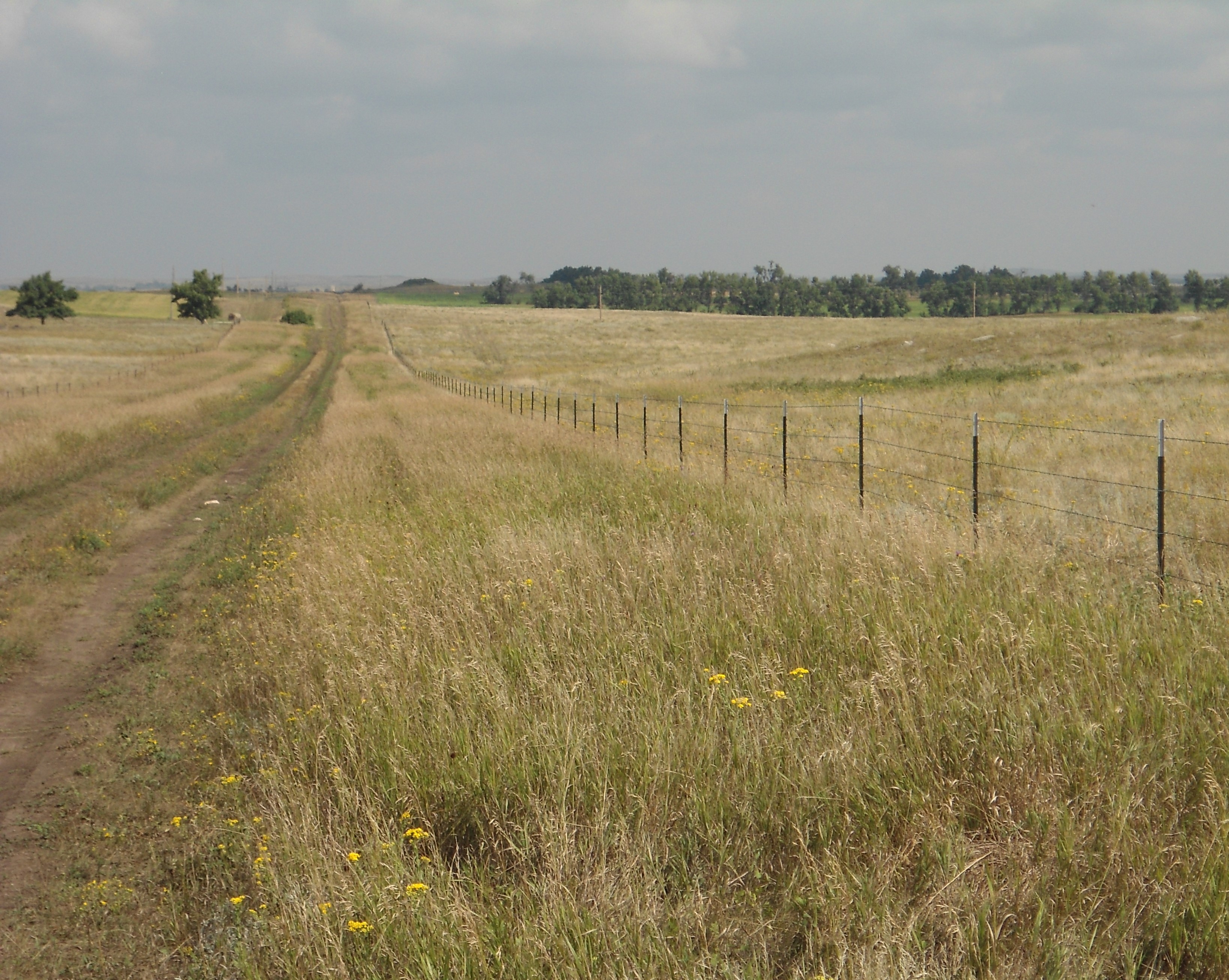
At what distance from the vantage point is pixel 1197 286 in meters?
141

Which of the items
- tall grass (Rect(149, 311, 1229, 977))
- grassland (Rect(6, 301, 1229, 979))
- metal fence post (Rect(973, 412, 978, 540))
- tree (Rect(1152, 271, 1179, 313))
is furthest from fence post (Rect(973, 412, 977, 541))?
tree (Rect(1152, 271, 1179, 313))

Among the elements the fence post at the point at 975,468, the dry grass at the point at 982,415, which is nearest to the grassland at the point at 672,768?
the fence post at the point at 975,468

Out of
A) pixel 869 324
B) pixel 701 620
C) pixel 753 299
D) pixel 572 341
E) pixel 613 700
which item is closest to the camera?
pixel 613 700

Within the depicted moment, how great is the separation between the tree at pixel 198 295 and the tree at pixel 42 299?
14.8 metres

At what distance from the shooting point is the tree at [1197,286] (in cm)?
14138

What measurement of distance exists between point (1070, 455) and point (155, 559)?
14.7 m

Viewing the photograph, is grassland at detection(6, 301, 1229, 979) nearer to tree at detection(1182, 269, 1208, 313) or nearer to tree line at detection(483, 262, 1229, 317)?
tree line at detection(483, 262, 1229, 317)

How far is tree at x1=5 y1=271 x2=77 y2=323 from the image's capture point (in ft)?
331

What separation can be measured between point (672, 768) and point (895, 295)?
17529 cm

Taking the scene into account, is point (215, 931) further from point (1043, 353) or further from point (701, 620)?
point (1043, 353)

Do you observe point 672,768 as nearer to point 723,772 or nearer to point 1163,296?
point 723,772

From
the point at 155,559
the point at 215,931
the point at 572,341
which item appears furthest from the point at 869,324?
the point at 215,931

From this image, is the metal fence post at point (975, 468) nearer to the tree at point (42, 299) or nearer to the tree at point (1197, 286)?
the tree at point (42, 299)

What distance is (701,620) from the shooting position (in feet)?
19.3
